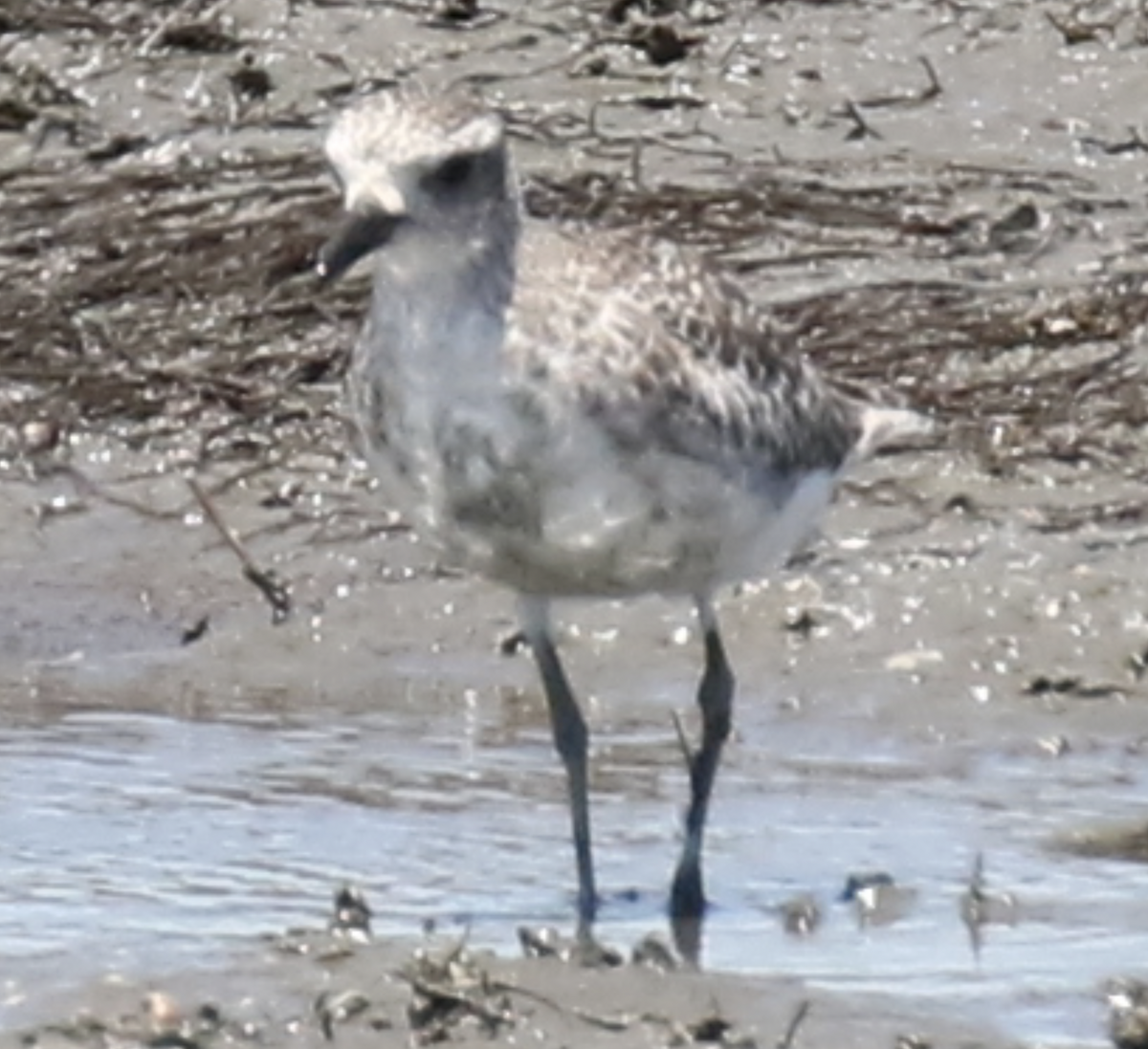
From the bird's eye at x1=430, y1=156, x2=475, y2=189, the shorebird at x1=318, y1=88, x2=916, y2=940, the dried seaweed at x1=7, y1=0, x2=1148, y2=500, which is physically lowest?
the dried seaweed at x1=7, y1=0, x2=1148, y2=500

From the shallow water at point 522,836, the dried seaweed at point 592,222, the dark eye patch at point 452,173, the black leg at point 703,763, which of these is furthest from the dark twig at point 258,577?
the dark eye patch at point 452,173

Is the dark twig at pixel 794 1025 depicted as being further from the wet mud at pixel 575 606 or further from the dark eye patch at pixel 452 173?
the dark eye patch at pixel 452 173

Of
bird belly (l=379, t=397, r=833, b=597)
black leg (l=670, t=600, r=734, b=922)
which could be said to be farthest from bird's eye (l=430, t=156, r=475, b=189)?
black leg (l=670, t=600, r=734, b=922)

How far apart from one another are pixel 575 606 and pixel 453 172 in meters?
2.89

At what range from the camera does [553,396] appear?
8.02 m

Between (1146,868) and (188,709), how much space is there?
2466mm

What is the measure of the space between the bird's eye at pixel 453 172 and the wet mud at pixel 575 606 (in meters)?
1.31

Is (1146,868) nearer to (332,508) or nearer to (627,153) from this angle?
(332,508)

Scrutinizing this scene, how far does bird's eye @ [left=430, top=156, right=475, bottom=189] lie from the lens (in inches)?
304

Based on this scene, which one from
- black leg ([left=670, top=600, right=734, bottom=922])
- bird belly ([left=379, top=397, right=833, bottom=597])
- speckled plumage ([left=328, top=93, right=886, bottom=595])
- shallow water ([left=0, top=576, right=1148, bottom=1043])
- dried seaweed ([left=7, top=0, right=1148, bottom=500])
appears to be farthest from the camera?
Result: dried seaweed ([left=7, top=0, right=1148, bottom=500])

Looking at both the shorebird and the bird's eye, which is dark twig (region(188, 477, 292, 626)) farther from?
the bird's eye

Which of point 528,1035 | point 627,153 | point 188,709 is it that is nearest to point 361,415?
point 528,1035

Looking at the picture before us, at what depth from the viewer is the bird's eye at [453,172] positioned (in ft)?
25.4

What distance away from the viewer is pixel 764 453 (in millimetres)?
8586
